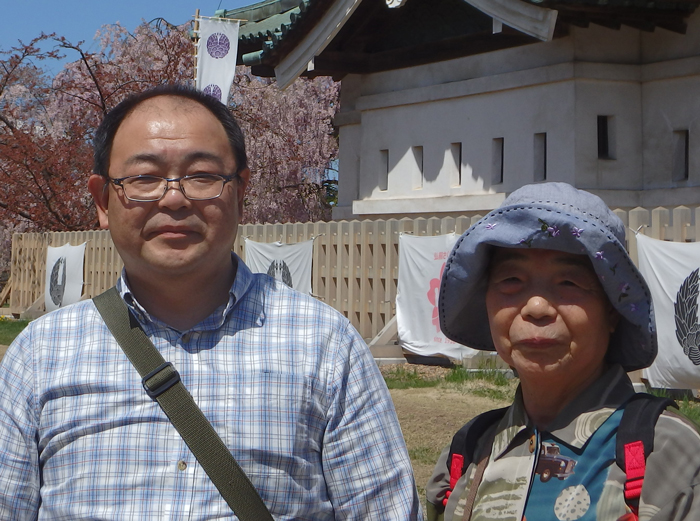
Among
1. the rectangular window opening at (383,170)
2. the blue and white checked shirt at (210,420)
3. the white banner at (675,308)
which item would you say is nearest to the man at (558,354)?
the blue and white checked shirt at (210,420)

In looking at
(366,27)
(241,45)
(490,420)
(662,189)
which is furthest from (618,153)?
(490,420)

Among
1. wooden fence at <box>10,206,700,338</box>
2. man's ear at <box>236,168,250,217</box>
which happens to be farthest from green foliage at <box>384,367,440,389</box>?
man's ear at <box>236,168,250,217</box>

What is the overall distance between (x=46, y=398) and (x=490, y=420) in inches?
47.8

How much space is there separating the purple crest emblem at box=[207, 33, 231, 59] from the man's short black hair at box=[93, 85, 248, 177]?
1162 centimetres

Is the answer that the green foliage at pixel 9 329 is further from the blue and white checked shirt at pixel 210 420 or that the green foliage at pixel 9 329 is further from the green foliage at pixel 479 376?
the blue and white checked shirt at pixel 210 420

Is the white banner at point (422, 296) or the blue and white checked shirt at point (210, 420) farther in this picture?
Result: the white banner at point (422, 296)

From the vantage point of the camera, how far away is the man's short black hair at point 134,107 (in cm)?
255

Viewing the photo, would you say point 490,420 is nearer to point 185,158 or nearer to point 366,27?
point 185,158

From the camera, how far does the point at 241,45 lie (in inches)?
608

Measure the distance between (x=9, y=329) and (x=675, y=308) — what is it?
12765 mm

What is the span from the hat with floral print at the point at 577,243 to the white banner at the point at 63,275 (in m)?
→ 16.8

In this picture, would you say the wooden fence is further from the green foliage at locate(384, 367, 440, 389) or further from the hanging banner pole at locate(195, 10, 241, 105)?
Result: the hanging banner pole at locate(195, 10, 241, 105)

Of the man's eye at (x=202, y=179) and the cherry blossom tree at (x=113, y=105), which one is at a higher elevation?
the cherry blossom tree at (x=113, y=105)

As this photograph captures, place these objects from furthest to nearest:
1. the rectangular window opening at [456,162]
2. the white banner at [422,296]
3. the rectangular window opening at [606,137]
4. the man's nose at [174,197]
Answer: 1. the rectangular window opening at [456,162]
2. the rectangular window opening at [606,137]
3. the white banner at [422,296]
4. the man's nose at [174,197]
